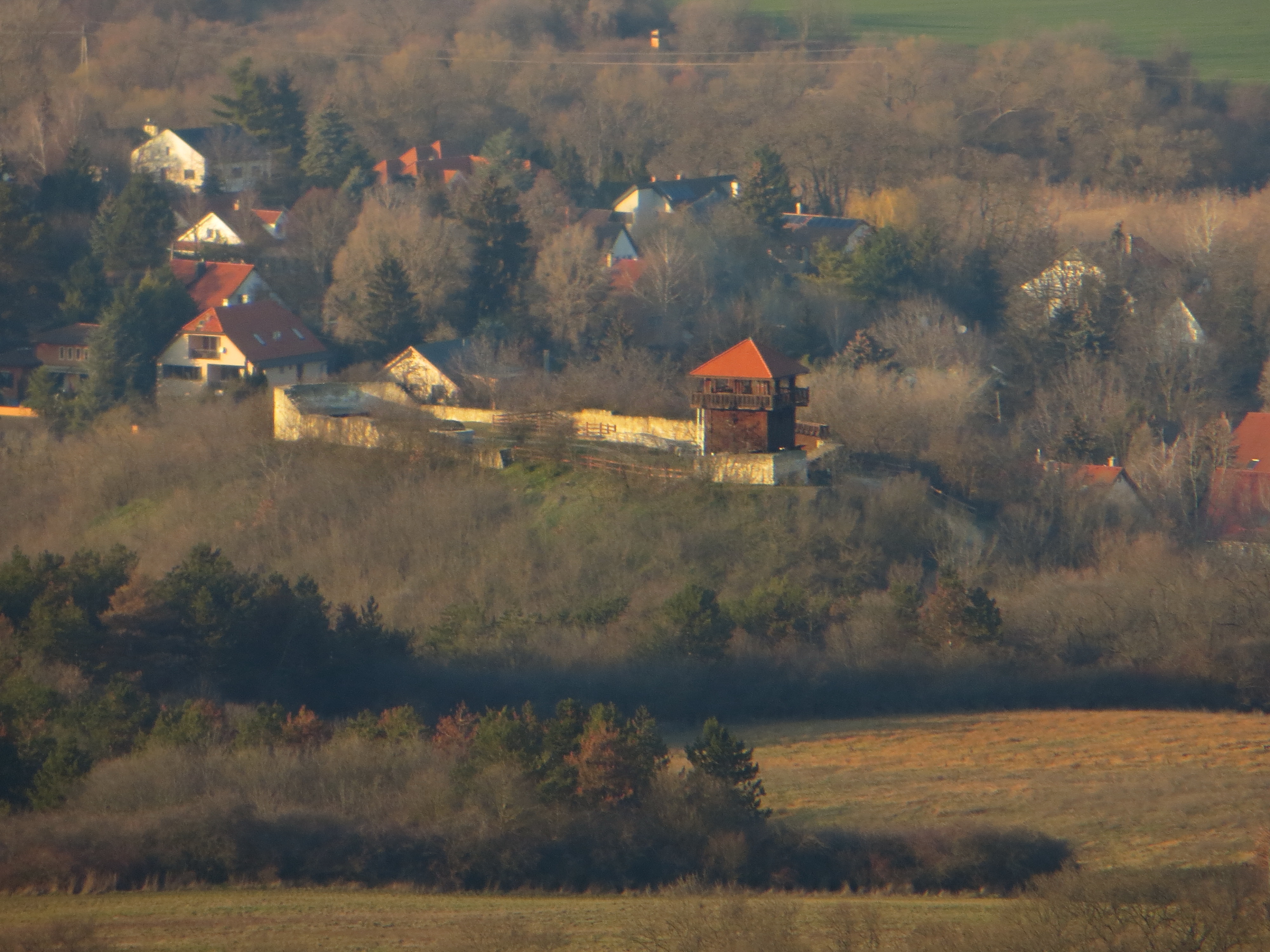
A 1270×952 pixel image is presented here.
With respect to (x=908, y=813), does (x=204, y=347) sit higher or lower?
higher

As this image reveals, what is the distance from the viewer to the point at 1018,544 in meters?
31.0

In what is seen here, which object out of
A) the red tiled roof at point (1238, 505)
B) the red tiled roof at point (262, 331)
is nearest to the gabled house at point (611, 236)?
the red tiled roof at point (262, 331)

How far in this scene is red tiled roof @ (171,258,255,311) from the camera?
1667 inches

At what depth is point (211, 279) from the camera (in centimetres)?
4347

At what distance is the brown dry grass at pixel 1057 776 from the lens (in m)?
18.4

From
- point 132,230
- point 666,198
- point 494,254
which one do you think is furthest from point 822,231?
point 132,230

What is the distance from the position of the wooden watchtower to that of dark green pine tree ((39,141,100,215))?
24660 millimetres

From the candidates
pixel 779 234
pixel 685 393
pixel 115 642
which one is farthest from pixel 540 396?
pixel 779 234

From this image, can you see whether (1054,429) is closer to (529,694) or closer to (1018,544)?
(1018,544)

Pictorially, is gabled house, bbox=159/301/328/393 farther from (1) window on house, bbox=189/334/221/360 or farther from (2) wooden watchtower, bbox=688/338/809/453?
(2) wooden watchtower, bbox=688/338/809/453

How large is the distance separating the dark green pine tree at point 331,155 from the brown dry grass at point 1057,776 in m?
33.8

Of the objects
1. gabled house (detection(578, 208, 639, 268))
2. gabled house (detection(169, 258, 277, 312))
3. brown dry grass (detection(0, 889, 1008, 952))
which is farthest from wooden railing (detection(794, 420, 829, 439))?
gabled house (detection(169, 258, 277, 312))

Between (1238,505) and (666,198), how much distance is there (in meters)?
24.1

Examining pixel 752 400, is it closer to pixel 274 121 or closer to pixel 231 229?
pixel 231 229
